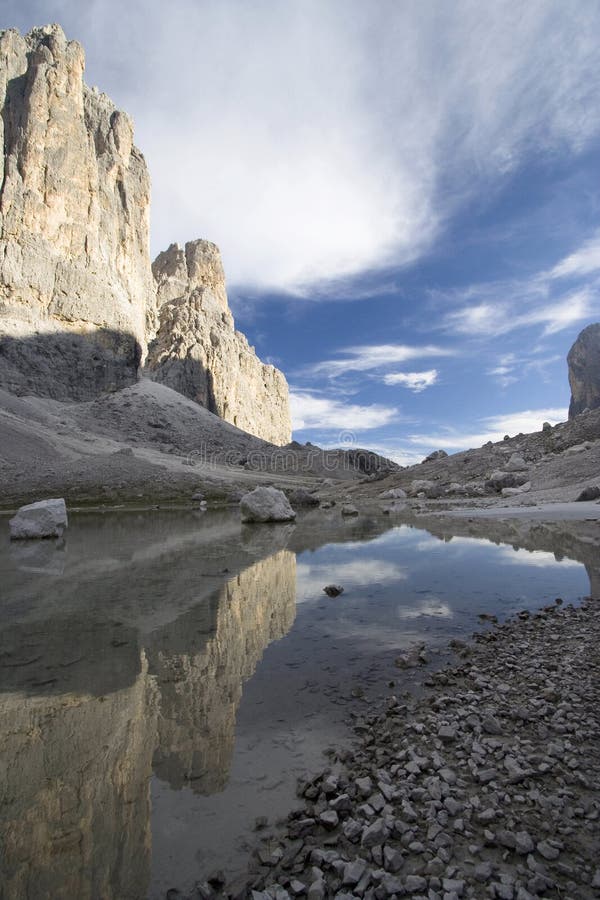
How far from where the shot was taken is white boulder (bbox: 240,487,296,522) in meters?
32.4

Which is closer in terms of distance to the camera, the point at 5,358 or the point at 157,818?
the point at 157,818

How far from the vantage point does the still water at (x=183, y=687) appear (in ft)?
12.5

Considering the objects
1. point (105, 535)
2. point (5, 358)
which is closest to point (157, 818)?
point (105, 535)

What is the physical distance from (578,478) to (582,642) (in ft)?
111

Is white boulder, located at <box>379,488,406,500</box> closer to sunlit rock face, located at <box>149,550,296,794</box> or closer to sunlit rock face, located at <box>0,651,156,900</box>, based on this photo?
sunlit rock face, located at <box>149,550,296,794</box>

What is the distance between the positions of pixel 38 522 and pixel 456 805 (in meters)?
25.3

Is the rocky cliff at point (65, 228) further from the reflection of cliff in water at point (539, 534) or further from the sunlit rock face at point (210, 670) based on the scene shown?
the sunlit rock face at point (210, 670)

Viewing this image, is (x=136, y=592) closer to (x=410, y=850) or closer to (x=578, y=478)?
(x=410, y=850)

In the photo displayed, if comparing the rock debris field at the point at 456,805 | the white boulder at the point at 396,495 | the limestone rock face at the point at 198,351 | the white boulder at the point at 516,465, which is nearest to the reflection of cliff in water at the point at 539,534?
the rock debris field at the point at 456,805

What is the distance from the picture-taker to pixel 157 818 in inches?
160

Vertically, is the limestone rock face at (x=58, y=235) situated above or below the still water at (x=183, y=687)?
above

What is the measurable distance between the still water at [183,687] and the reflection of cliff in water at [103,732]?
0.02 meters

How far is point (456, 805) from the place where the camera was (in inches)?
155

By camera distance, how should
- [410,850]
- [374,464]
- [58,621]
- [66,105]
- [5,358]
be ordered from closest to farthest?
[410,850] → [58,621] → [5,358] → [66,105] → [374,464]
